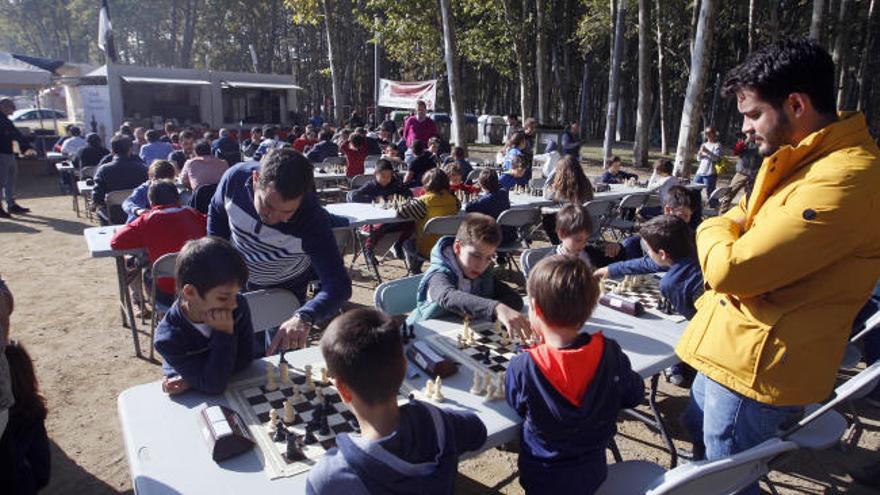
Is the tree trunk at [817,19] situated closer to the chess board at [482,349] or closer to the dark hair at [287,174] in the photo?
the chess board at [482,349]

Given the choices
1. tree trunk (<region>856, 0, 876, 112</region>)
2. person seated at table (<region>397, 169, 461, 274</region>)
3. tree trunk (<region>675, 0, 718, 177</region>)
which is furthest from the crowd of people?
tree trunk (<region>856, 0, 876, 112</region>)

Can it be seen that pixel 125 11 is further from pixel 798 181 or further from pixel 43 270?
pixel 798 181

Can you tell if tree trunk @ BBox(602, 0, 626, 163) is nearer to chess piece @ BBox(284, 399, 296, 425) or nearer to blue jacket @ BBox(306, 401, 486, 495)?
chess piece @ BBox(284, 399, 296, 425)

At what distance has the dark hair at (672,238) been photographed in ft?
10.3

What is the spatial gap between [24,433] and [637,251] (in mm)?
3865

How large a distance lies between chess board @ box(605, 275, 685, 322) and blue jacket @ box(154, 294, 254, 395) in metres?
2.23

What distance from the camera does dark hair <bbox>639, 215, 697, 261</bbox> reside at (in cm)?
314

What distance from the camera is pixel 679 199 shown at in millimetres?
4773

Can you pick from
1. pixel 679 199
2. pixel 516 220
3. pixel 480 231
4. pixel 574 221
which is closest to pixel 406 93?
pixel 516 220

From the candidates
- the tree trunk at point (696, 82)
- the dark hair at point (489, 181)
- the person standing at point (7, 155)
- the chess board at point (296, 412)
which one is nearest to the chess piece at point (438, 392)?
the chess board at point (296, 412)

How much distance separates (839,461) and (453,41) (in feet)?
41.8

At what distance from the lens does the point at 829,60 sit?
5.30ft

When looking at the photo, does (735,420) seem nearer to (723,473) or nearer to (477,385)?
(723,473)

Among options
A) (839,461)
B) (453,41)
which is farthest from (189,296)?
(453,41)
